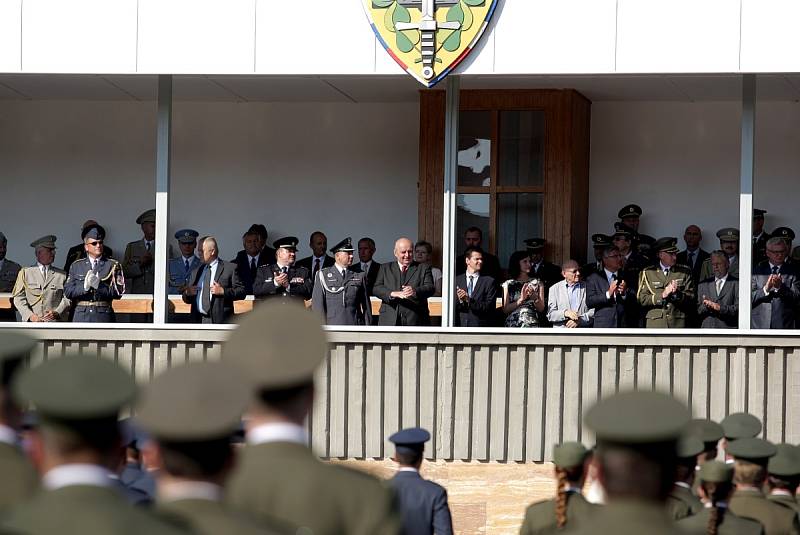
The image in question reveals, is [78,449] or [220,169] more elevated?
[220,169]

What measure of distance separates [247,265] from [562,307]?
3.94 m

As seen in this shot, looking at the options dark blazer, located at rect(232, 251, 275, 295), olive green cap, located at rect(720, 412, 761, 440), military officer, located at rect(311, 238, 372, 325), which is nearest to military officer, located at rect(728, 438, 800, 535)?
olive green cap, located at rect(720, 412, 761, 440)

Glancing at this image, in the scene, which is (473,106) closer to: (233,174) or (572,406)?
(233,174)

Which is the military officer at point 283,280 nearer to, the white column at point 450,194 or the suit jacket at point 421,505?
the white column at point 450,194

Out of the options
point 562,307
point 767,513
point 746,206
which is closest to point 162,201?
point 562,307

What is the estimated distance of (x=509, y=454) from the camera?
37.6ft

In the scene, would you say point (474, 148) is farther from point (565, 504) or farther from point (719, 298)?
point (565, 504)

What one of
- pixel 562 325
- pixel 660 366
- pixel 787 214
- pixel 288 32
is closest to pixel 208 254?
pixel 288 32

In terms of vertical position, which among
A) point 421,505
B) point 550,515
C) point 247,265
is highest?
point 247,265

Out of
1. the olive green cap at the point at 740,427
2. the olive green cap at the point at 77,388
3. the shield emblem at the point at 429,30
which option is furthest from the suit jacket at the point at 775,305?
the olive green cap at the point at 77,388

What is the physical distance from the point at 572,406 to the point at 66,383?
29.0 ft

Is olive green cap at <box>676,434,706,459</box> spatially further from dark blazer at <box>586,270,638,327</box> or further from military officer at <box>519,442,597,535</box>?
dark blazer at <box>586,270,638,327</box>

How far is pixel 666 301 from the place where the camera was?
11.7 meters

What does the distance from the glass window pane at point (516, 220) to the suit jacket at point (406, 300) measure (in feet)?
9.05
